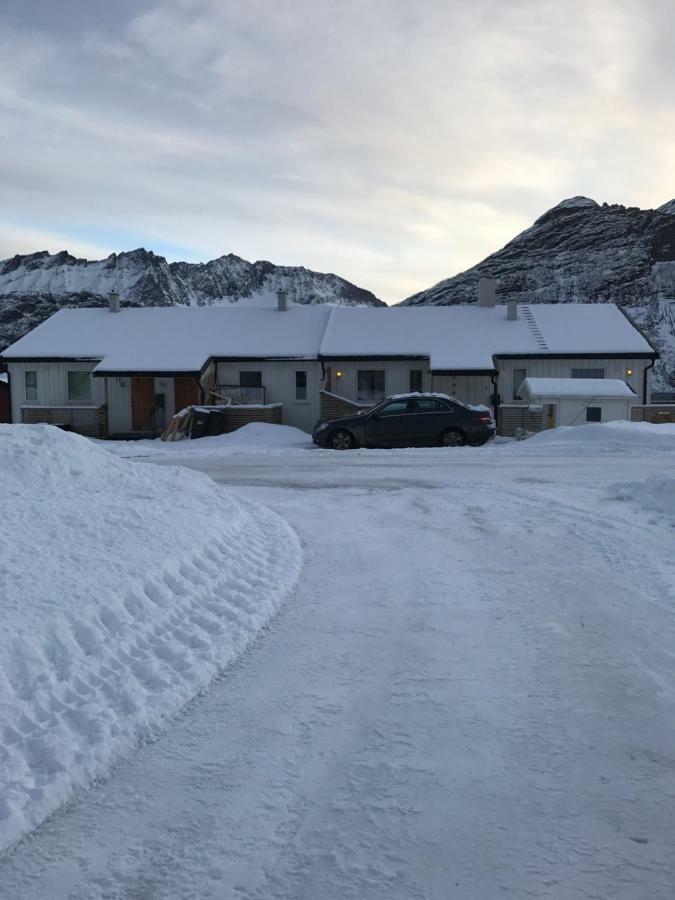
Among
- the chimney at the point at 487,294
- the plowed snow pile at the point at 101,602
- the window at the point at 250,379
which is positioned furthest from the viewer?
the chimney at the point at 487,294

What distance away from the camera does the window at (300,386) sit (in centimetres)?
2728

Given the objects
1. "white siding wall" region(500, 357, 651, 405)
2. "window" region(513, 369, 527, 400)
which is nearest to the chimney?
"white siding wall" region(500, 357, 651, 405)

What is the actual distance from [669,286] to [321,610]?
7798 inches

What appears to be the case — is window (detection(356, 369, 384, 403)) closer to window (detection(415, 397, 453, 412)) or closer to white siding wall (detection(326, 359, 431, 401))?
white siding wall (detection(326, 359, 431, 401))

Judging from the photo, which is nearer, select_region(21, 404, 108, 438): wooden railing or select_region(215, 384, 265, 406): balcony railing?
select_region(21, 404, 108, 438): wooden railing

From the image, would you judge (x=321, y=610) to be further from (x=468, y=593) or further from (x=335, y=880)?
(x=335, y=880)

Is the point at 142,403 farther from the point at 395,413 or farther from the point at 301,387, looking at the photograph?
the point at 395,413

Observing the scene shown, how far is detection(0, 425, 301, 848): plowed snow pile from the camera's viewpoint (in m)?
3.63

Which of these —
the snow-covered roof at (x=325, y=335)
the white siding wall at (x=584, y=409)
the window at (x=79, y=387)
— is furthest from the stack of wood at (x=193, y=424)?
the white siding wall at (x=584, y=409)

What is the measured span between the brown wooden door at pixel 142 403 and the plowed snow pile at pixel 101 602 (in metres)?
18.1

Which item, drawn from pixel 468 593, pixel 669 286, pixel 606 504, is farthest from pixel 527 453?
pixel 669 286

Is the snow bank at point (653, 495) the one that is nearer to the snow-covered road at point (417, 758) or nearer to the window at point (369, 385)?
the snow-covered road at point (417, 758)

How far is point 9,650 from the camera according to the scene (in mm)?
4215

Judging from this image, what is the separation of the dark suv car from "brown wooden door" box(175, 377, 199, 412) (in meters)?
8.98
